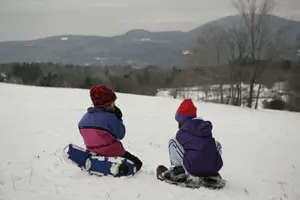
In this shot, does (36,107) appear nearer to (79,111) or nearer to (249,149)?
(79,111)

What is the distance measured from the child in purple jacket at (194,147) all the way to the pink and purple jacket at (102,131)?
0.99 m

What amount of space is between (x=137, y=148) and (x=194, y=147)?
17.3ft

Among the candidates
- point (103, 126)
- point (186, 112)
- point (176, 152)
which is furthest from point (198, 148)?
point (103, 126)

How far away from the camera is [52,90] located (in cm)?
2625

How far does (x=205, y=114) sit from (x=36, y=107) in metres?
10.6

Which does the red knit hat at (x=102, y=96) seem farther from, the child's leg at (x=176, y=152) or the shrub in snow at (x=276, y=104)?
the shrub in snow at (x=276, y=104)

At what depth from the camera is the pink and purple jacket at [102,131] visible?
19.4 feet

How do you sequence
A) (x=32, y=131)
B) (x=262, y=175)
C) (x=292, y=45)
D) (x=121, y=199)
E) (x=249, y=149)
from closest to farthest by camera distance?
(x=121, y=199) < (x=262, y=175) < (x=32, y=131) < (x=249, y=149) < (x=292, y=45)

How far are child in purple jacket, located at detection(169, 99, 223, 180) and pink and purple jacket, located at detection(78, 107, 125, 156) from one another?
3.25ft

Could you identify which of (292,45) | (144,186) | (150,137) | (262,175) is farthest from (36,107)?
(292,45)

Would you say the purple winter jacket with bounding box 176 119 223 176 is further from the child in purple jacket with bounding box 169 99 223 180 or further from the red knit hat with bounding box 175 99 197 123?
the red knit hat with bounding box 175 99 197 123

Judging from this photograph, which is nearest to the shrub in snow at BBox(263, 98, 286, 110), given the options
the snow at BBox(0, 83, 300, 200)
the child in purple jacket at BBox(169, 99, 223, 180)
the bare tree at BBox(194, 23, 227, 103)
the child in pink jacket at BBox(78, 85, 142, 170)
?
the bare tree at BBox(194, 23, 227, 103)

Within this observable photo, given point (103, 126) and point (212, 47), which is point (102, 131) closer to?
point (103, 126)

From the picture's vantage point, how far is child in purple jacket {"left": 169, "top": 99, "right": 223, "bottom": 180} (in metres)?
5.85
